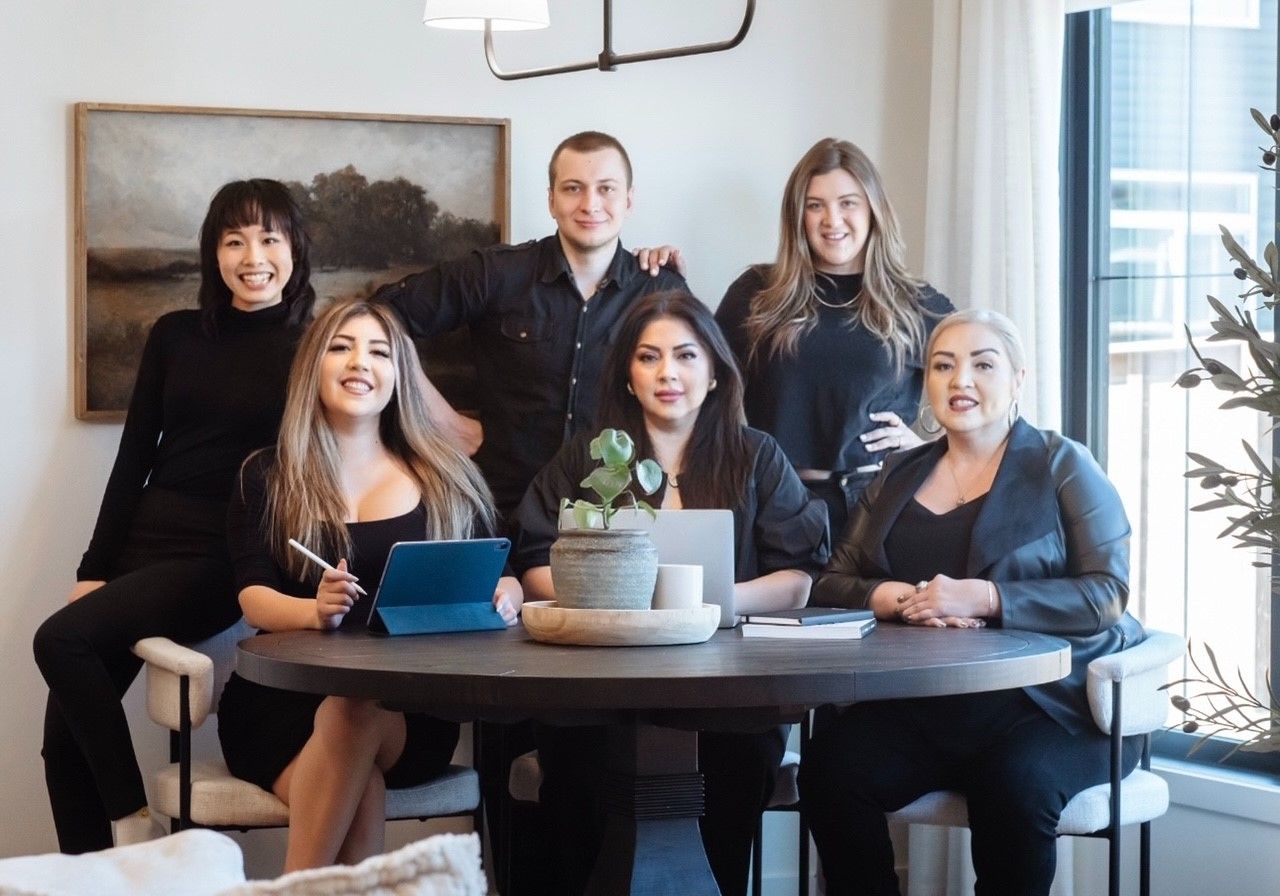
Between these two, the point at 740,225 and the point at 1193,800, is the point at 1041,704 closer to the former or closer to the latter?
the point at 1193,800

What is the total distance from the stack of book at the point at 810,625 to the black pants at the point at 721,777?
0.41 metres

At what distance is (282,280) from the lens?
11.3 ft

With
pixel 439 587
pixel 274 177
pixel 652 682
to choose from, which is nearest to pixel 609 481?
pixel 439 587

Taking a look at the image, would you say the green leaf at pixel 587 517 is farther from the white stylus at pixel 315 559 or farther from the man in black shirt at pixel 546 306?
the man in black shirt at pixel 546 306

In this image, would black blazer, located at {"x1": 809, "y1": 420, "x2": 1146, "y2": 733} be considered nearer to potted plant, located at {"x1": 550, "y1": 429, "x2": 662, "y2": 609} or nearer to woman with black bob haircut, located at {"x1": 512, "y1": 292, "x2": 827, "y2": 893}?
woman with black bob haircut, located at {"x1": 512, "y1": 292, "x2": 827, "y2": 893}

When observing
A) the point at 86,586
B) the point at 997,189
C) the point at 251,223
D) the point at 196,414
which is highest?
the point at 997,189

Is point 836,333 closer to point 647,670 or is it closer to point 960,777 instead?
point 960,777

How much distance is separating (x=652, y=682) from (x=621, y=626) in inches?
12.0

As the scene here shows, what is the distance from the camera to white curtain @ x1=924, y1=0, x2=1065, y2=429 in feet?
12.3

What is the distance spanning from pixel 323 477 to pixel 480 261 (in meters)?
0.83

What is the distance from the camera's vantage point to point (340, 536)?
9.68 ft

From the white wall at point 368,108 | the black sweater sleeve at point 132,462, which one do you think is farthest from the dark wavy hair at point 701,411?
the black sweater sleeve at point 132,462

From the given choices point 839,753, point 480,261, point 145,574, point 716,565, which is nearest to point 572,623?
point 716,565

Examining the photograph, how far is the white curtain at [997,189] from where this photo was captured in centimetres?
375
